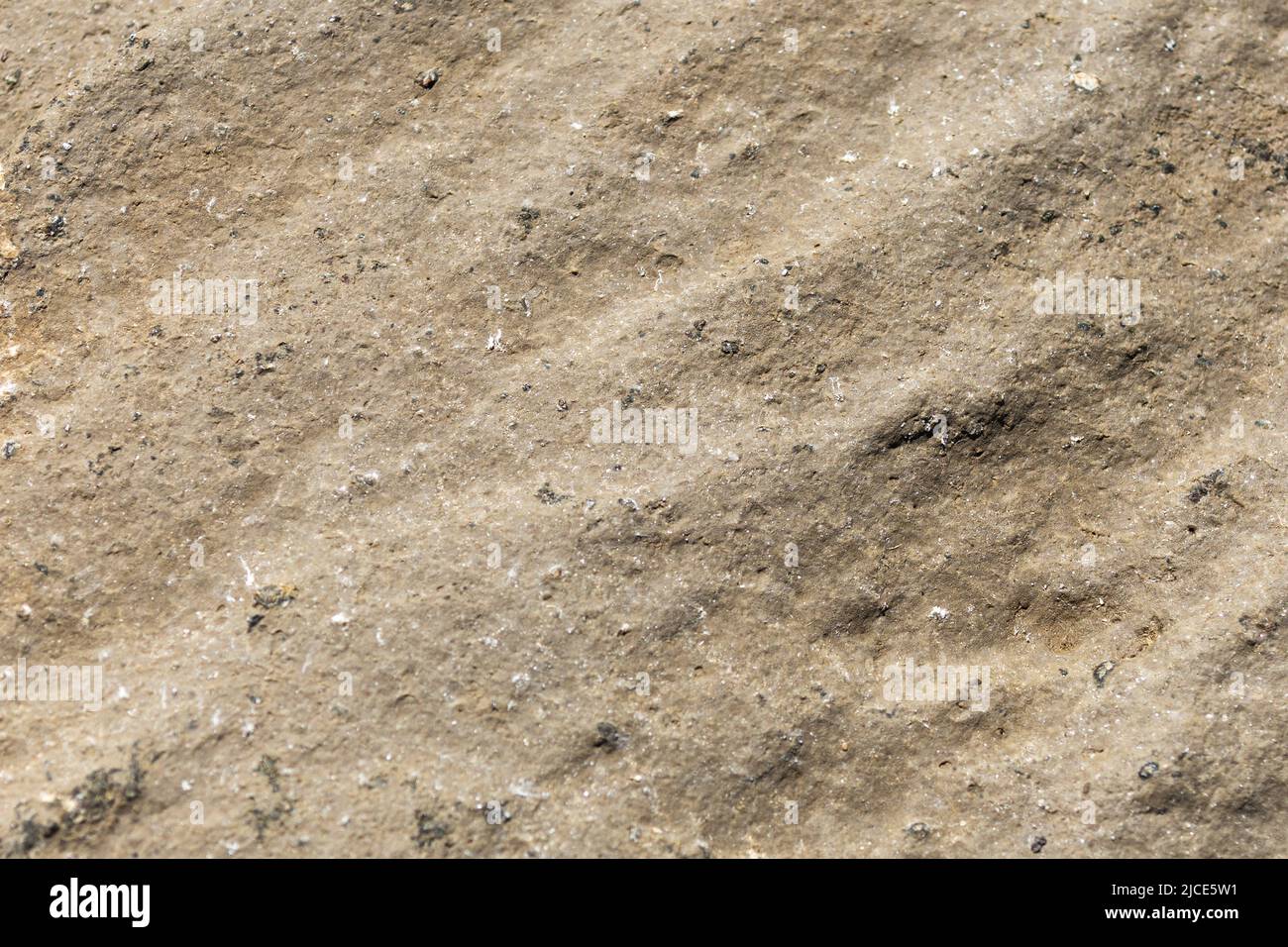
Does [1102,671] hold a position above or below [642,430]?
below

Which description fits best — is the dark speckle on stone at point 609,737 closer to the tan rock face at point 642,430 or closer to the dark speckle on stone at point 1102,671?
the tan rock face at point 642,430

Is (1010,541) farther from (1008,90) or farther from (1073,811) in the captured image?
(1008,90)

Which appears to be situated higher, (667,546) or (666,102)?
(666,102)

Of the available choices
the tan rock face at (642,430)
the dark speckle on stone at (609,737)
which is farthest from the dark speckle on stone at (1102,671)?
the dark speckle on stone at (609,737)

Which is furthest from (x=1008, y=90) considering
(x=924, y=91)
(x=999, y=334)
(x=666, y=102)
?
(x=666, y=102)

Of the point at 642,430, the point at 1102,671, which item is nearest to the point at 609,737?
the point at 642,430

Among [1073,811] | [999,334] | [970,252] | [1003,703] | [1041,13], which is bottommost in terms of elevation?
[1073,811]

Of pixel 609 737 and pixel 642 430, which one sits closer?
pixel 609 737

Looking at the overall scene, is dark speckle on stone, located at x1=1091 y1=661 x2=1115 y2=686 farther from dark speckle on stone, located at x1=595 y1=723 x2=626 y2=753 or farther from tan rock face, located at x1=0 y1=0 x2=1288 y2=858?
dark speckle on stone, located at x1=595 y1=723 x2=626 y2=753

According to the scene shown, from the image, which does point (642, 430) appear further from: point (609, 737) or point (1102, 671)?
point (1102, 671)
